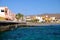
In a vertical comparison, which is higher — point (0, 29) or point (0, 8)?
point (0, 8)

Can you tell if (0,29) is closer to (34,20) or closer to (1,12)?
(1,12)

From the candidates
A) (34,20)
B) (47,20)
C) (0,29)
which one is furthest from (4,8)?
(47,20)

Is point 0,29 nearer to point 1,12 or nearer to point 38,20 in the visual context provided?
point 1,12

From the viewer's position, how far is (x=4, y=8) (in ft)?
332

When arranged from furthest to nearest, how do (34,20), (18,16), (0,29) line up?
(34,20) < (18,16) < (0,29)

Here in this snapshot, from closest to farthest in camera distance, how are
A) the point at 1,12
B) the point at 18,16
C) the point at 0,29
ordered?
the point at 0,29
the point at 1,12
the point at 18,16

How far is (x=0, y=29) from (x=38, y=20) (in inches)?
5291

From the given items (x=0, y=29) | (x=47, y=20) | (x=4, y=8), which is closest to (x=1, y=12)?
(x=4, y=8)

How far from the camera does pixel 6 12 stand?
104 meters

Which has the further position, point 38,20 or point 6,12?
point 38,20

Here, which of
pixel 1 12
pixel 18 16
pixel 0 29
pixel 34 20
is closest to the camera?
pixel 0 29

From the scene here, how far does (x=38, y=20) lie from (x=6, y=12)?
3447 inches

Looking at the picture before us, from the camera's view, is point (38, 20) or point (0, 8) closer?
point (0, 8)

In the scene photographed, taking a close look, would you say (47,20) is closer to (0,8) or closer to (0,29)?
(0,8)
